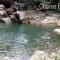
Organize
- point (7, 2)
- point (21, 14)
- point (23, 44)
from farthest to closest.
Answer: point (7, 2) < point (21, 14) < point (23, 44)

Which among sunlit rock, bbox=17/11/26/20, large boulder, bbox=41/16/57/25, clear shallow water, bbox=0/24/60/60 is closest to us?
clear shallow water, bbox=0/24/60/60

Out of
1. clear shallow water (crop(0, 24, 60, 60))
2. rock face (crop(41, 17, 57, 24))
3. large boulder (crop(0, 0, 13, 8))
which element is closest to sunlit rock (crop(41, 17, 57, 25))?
rock face (crop(41, 17, 57, 24))

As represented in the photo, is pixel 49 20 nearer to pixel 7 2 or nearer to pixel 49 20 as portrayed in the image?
pixel 49 20

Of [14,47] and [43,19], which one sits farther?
[43,19]

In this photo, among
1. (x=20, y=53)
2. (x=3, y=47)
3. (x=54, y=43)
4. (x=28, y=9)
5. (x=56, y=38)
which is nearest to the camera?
(x=20, y=53)

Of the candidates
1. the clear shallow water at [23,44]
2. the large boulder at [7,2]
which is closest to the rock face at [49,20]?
the large boulder at [7,2]

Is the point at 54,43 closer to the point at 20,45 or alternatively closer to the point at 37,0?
the point at 20,45

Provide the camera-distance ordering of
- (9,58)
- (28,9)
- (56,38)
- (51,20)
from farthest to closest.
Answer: (28,9), (51,20), (56,38), (9,58)

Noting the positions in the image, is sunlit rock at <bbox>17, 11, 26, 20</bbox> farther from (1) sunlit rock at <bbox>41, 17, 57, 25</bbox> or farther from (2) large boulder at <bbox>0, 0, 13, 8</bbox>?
(2) large boulder at <bbox>0, 0, 13, 8</bbox>

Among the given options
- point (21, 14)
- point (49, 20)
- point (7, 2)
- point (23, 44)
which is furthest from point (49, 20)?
point (23, 44)

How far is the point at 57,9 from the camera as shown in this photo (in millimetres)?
27516

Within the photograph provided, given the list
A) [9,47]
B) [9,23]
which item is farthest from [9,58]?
[9,23]

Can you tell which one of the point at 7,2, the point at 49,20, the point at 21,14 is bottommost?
the point at 49,20

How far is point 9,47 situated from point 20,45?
0.95 meters
